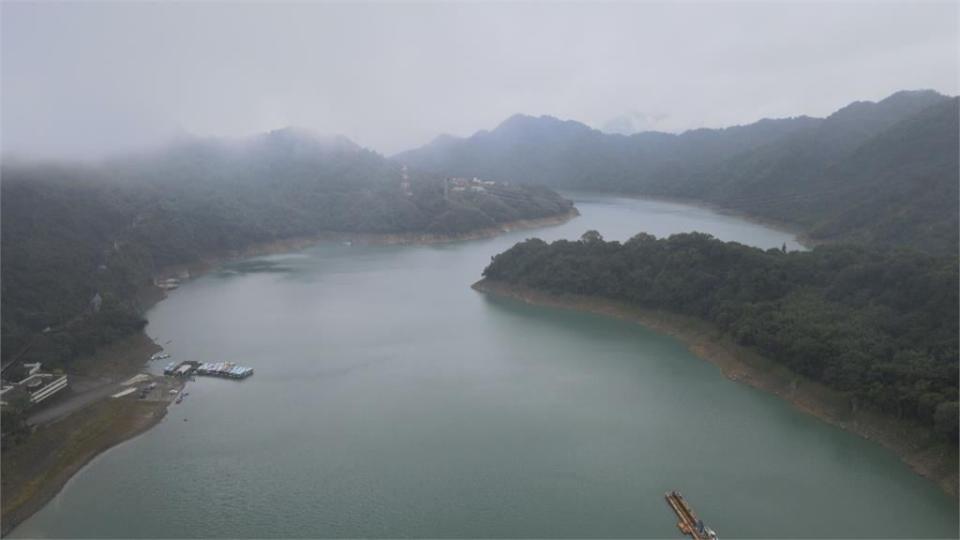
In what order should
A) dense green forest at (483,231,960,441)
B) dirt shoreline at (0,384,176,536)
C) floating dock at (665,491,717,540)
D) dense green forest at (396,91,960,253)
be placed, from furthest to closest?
dense green forest at (396,91,960,253) → dense green forest at (483,231,960,441) → dirt shoreline at (0,384,176,536) → floating dock at (665,491,717,540)

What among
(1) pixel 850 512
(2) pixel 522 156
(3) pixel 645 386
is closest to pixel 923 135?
(3) pixel 645 386

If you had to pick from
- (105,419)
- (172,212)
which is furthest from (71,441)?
(172,212)

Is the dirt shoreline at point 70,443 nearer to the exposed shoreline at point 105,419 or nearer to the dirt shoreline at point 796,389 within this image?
the exposed shoreline at point 105,419

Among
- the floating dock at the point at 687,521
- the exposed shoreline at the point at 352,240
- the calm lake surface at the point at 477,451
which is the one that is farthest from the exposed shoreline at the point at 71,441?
the exposed shoreline at the point at 352,240

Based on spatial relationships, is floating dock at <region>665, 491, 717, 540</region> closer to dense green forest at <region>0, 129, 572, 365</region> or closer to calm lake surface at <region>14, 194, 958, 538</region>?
calm lake surface at <region>14, 194, 958, 538</region>

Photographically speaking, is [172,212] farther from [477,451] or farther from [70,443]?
[477,451]

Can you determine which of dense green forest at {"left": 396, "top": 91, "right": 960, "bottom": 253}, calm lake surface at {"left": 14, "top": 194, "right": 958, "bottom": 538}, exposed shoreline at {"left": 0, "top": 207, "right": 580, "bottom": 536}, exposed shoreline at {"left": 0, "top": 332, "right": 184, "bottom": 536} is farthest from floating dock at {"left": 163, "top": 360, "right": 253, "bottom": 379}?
dense green forest at {"left": 396, "top": 91, "right": 960, "bottom": 253}
